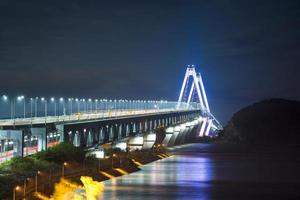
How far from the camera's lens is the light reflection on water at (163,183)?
33719 mm

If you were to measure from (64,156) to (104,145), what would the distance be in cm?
1808

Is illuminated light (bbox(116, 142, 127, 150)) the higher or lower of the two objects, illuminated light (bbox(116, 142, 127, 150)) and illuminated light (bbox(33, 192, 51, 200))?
the higher

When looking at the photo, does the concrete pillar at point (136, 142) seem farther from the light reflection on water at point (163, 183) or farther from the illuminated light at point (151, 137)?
the light reflection on water at point (163, 183)

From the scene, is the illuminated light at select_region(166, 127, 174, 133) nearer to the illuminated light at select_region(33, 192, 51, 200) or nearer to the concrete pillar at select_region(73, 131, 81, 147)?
the concrete pillar at select_region(73, 131, 81, 147)

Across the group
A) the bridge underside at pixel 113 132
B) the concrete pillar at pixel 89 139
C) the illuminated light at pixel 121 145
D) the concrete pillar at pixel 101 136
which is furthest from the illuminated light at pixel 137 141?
the concrete pillar at pixel 89 139

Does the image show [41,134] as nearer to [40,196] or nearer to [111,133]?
[40,196]

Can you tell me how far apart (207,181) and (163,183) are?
13.9 ft

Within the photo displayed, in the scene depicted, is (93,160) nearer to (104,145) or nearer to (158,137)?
(104,145)

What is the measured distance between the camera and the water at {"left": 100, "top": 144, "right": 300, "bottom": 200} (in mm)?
34719

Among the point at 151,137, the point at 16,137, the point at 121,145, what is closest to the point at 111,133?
the point at 121,145

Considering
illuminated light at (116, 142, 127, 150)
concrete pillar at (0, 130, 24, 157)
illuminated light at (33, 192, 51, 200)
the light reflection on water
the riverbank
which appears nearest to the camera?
illuminated light at (33, 192, 51, 200)

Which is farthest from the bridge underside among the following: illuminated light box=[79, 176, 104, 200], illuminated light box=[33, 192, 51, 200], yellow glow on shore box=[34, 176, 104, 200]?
illuminated light box=[33, 192, 51, 200]

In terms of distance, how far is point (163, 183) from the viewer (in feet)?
135

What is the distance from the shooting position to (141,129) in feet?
237
